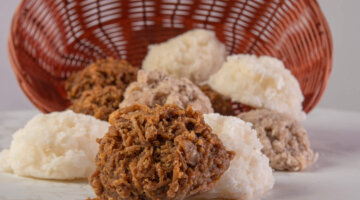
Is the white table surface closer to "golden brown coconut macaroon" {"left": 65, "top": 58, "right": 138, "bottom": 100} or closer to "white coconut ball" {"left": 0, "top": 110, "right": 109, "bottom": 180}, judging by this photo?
"white coconut ball" {"left": 0, "top": 110, "right": 109, "bottom": 180}

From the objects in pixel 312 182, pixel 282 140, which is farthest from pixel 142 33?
pixel 312 182

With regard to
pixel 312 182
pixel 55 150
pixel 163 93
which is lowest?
pixel 312 182

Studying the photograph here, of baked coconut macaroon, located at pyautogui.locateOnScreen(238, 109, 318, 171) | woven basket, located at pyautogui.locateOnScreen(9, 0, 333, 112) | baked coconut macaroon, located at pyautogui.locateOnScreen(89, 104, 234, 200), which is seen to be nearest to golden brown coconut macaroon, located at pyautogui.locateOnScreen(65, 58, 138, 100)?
woven basket, located at pyautogui.locateOnScreen(9, 0, 333, 112)

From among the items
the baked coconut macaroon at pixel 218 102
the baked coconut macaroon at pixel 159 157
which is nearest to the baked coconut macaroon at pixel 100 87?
the baked coconut macaroon at pixel 218 102

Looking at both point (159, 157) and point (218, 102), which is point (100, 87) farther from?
point (159, 157)

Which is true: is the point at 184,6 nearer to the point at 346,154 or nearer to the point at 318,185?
the point at 346,154

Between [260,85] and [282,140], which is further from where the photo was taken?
[260,85]

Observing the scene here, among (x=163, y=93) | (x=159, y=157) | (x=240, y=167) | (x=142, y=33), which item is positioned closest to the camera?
(x=159, y=157)
